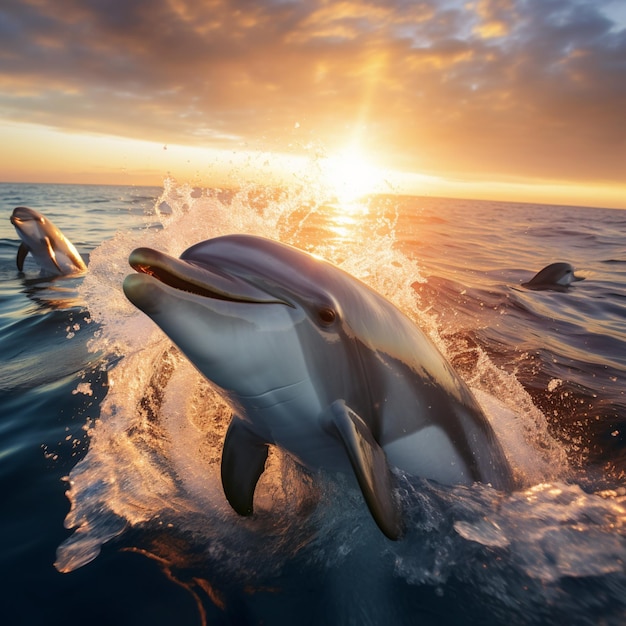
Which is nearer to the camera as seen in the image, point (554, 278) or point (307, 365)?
point (307, 365)

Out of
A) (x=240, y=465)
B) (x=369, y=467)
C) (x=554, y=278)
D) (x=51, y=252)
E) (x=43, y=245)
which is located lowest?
(x=554, y=278)

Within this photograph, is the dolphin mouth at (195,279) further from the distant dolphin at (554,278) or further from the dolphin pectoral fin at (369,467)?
the distant dolphin at (554,278)

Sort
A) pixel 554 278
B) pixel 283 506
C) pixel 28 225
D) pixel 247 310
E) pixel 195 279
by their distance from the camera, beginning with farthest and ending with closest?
pixel 554 278 → pixel 28 225 → pixel 283 506 → pixel 247 310 → pixel 195 279

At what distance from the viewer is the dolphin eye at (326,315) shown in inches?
99.0

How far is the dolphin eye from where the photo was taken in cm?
252

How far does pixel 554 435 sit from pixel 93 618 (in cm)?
515

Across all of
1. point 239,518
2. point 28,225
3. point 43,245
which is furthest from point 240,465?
point 28,225

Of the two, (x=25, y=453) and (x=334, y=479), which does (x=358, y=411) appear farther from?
(x=25, y=453)

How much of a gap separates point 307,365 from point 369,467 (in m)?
0.61

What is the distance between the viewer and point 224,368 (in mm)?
2350

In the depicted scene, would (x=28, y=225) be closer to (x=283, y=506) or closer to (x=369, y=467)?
(x=283, y=506)

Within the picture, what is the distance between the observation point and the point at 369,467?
2348 mm

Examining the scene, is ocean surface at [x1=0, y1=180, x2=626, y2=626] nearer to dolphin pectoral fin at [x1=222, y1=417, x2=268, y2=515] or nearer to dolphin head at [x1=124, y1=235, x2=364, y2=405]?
dolphin pectoral fin at [x1=222, y1=417, x2=268, y2=515]

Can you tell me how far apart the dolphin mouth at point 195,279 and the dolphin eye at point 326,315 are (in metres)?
0.20
